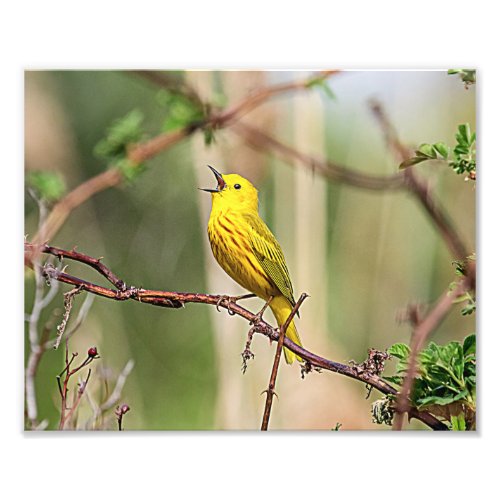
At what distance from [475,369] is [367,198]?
0.66 metres

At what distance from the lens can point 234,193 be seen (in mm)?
2805

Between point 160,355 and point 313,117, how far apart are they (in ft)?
3.07

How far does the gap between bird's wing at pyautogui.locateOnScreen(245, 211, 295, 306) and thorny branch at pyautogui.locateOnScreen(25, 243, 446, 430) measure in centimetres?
14

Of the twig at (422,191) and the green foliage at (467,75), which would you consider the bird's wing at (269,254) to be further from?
the green foliage at (467,75)

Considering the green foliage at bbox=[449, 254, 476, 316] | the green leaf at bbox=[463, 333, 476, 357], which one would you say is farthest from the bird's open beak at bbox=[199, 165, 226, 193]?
the green leaf at bbox=[463, 333, 476, 357]

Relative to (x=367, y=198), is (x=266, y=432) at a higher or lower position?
lower

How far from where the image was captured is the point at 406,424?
280 cm

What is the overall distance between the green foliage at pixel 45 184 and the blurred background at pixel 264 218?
0.02 metres

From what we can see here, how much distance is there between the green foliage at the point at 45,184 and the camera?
2.79 metres

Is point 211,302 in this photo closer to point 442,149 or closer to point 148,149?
point 148,149
